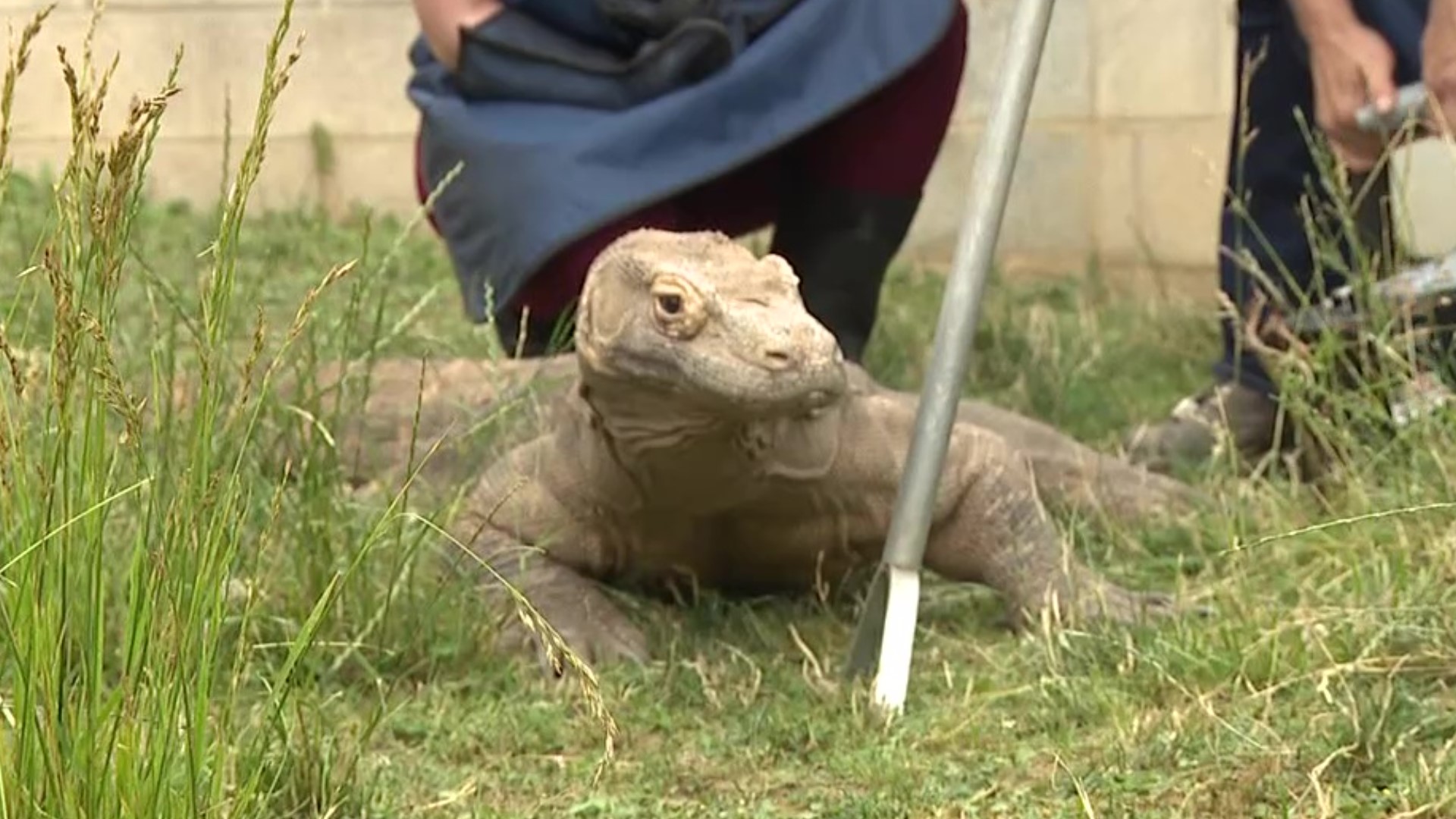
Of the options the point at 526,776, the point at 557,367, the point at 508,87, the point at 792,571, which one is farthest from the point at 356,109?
the point at 526,776

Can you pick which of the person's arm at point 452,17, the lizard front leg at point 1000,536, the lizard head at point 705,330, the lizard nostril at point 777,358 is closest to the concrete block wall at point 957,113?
the person's arm at point 452,17

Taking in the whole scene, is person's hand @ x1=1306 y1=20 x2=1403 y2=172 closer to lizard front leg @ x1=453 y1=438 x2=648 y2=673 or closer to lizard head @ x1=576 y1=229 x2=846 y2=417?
lizard head @ x1=576 y1=229 x2=846 y2=417

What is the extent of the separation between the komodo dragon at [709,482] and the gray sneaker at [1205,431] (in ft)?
2.39

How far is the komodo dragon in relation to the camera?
2311 mm

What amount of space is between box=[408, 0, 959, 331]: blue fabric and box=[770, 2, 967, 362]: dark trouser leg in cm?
12

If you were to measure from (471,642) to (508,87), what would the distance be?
3.84 ft

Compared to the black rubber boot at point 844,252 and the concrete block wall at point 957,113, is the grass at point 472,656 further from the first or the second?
the concrete block wall at point 957,113

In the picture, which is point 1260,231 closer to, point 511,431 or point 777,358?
point 511,431

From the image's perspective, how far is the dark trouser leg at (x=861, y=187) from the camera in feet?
11.5

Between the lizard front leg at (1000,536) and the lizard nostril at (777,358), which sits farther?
the lizard front leg at (1000,536)

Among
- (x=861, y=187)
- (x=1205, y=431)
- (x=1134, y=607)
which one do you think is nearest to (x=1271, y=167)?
(x=1205, y=431)

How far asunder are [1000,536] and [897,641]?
1.56ft

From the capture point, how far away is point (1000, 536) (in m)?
2.68

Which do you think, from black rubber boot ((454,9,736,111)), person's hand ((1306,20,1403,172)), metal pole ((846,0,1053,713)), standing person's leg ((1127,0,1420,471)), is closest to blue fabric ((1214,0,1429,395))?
standing person's leg ((1127,0,1420,471))
